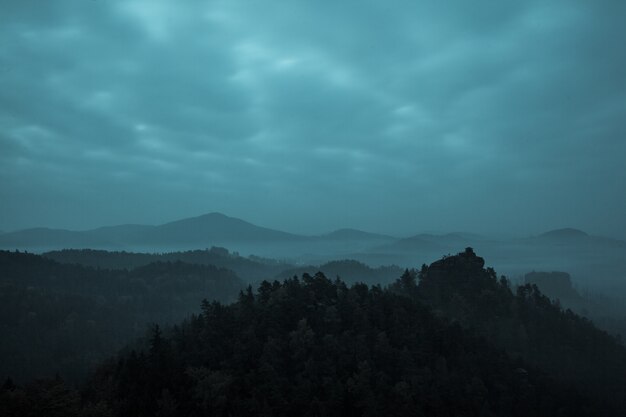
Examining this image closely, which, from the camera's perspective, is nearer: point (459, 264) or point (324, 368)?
point (324, 368)

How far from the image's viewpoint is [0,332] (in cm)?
17088

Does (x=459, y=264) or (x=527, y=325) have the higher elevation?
(x=459, y=264)

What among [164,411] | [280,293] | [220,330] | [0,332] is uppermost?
[280,293]

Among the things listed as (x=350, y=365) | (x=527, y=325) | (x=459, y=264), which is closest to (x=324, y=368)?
(x=350, y=365)

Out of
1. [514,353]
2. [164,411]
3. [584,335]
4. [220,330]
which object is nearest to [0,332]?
[220,330]

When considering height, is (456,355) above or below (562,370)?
above

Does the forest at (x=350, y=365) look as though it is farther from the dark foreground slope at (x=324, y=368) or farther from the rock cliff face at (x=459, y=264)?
the rock cliff face at (x=459, y=264)

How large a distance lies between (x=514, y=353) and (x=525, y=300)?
103 feet

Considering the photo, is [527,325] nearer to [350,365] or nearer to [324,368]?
[350,365]

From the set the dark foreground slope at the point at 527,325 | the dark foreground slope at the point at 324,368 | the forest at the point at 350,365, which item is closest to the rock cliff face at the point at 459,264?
the dark foreground slope at the point at 527,325

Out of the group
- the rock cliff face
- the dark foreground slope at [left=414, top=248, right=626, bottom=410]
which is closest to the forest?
the dark foreground slope at [left=414, top=248, right=626, bottom=410]

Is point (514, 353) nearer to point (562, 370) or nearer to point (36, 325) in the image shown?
point (562, 370)

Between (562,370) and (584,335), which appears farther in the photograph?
(584,335)

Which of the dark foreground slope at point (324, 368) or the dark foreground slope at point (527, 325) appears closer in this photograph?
the dark foreground slope at point (324, 368)
